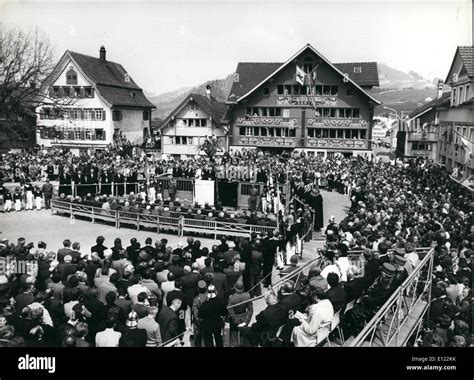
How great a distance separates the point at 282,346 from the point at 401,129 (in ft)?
208

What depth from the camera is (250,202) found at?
2723 centimetres

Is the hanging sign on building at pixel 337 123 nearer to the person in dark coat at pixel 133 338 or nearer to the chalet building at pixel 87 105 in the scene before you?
the chalet building at pixel 87 105

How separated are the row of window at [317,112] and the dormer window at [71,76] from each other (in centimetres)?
1980

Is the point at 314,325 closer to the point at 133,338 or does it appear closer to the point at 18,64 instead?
the point at 133,338

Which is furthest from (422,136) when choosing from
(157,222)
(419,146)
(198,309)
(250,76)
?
(198,309)

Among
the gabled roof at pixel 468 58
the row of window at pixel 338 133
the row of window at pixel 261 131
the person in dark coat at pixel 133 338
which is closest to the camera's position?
the person in dark coat at pixel 133 338

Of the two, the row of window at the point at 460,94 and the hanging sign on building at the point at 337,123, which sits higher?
the row of window at the point at 460,94

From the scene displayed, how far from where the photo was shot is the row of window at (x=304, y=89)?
51219mm

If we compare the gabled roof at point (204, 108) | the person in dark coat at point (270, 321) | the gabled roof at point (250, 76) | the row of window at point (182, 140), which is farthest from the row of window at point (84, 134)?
the person in dark coat at point (270, 321)

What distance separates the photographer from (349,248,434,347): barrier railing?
8.25 m

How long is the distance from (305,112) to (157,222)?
3431 centimetres

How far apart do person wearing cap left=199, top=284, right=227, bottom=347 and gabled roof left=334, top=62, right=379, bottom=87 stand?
5117cm

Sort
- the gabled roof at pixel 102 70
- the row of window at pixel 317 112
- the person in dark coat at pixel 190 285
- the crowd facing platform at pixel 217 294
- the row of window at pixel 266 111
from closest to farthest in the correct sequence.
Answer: the crowd facing platform at pixel 217 294, the person in dark coat at pixel 190 285, the row of window at pixel 317 112, the row of window at pixel 266 111, the gabled roof at pixel 102 70
